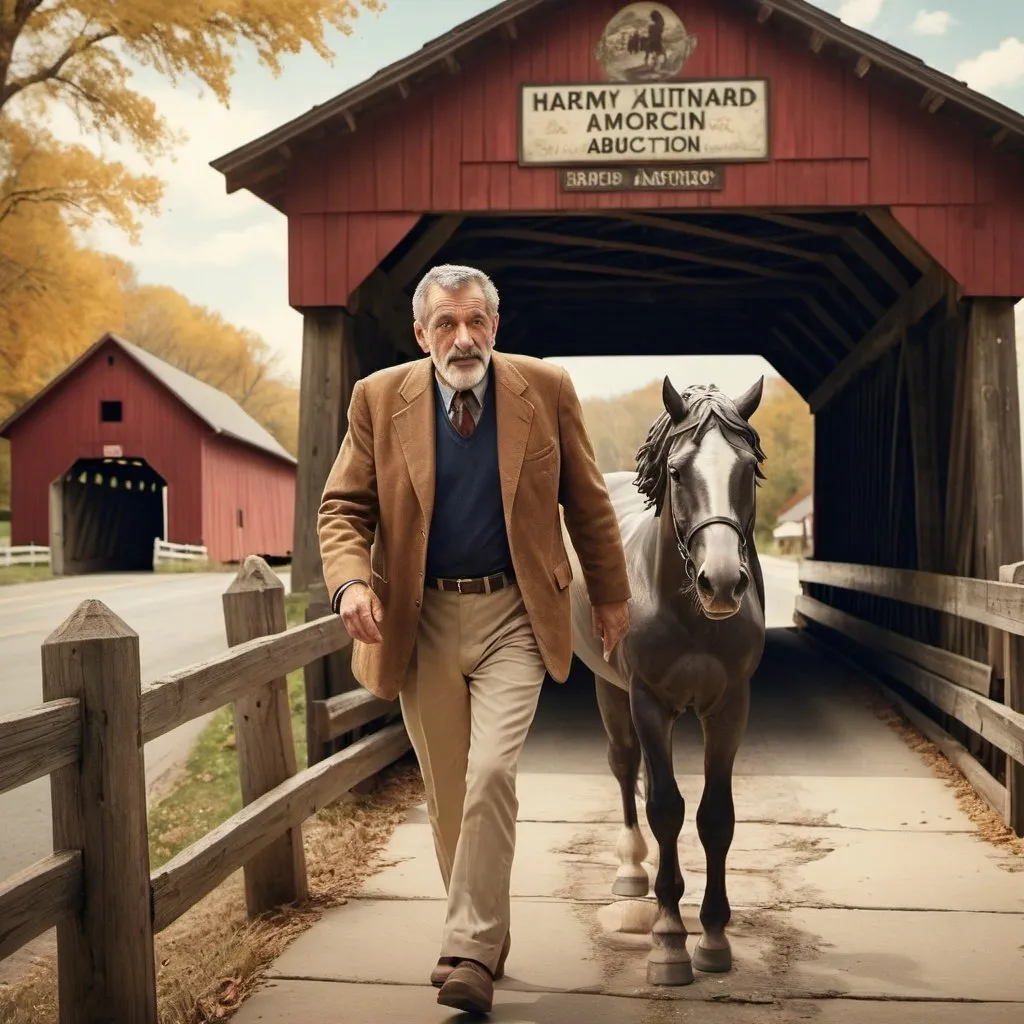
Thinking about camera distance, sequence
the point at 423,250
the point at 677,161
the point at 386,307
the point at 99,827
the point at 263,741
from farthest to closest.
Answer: the point at 386,307, the point at 423,250, the point at 677,161, the point at 263,741, the point at 99,827

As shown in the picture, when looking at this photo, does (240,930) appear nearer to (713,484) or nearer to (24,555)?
(713,484)

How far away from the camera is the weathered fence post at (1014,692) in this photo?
6008 mm

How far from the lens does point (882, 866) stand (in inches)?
211

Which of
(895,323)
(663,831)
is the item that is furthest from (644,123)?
(663,831)

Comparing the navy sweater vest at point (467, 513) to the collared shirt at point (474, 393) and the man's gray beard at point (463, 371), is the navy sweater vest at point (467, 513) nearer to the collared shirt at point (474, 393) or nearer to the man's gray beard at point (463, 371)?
the collared shirt at point (474, 393)

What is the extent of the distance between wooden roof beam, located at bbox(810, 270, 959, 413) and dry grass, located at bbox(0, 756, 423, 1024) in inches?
176

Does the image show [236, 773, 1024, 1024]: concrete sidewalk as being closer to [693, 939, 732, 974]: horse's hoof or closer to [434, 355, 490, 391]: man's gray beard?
[693, 939, 732, 974]: horse's hoof

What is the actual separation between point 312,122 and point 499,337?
16.4 ft

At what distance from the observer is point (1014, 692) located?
6.12m

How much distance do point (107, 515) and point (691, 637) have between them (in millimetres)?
29957

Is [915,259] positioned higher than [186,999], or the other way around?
[915,259]

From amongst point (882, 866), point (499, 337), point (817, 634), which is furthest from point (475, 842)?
point (817, 634)

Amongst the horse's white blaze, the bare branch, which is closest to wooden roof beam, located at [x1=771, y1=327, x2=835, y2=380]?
the horse's white blaze

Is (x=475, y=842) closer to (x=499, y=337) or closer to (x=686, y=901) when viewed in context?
(x=686, y=901)
